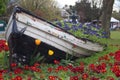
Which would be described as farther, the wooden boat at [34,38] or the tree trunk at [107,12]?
the tree trunk at [107,12]

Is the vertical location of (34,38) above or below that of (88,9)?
above

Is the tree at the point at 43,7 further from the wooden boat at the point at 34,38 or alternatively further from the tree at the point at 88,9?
the wooden boat at the point at 34,38

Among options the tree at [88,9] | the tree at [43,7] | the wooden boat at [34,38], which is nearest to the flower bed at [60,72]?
the wooden boat at [34,38]

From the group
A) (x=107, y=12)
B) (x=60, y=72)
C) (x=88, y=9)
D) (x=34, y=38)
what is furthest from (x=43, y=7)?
(x=60, y=72)

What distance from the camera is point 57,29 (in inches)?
332

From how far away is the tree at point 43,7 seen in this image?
57438mm

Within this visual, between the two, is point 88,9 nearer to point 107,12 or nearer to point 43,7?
point 43,7

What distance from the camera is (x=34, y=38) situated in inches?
319

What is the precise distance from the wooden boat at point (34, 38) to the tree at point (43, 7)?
1852 inches

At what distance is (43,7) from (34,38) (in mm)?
52448

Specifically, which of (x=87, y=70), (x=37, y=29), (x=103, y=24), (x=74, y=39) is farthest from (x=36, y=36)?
(x=103, y=24)

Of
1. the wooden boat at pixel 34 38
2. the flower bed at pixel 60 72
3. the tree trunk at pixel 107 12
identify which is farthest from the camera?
the tree trunk at pixel 107 12

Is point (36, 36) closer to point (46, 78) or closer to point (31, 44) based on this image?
point (31, 44)

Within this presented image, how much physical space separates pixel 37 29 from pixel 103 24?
56.7ft
